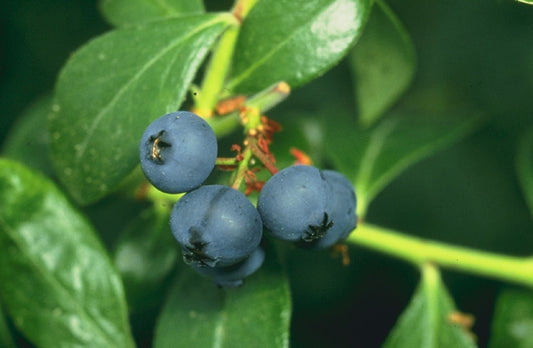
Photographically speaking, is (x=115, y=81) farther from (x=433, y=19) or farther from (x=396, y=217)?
(x=433, y=19)

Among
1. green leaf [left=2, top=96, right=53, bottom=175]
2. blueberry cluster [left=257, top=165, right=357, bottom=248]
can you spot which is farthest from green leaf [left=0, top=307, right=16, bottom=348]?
blueberry cluster [left=257, top=165, right=357, bottom=248]

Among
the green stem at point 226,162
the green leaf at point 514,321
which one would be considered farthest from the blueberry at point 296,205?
the green leaf at point 514,321

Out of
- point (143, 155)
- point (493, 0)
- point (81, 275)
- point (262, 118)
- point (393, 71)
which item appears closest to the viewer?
point (143, 155)

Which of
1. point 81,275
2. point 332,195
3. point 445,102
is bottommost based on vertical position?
point 445,102

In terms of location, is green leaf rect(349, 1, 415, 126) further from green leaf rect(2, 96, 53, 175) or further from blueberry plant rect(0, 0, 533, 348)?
green leaf rect(2, 96, 53, 175)

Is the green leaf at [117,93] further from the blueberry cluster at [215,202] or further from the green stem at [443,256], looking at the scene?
the green stem at [443,256]

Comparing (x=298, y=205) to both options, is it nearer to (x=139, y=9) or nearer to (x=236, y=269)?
(x=236, y=269)

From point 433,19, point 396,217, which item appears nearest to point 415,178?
point 396,217
